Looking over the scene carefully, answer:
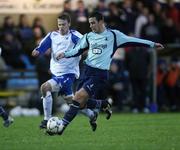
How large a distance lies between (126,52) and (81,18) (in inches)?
76.3

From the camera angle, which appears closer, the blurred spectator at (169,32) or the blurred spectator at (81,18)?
the blurred spectator at (81,18)

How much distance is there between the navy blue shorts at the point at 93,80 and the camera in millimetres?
14305

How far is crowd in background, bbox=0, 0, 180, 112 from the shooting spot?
79.6ft

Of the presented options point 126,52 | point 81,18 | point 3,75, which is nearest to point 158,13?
point 126,52

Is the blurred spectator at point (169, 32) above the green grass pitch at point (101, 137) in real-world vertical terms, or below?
below

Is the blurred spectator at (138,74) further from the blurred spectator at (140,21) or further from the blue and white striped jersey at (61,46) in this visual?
the blue and white striped jersey at (61,46)

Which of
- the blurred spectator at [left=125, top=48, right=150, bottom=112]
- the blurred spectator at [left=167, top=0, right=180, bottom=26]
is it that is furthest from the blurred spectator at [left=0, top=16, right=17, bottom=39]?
the blurred spectator at [left=167, top=0, right=180, bottom=26]

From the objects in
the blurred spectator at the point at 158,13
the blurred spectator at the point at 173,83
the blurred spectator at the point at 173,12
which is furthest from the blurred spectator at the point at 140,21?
the blurred spectator at the point at 173,83

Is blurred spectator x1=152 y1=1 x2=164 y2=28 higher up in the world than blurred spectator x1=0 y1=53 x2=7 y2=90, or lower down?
higher up

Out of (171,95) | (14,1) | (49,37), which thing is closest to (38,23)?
(14,1)

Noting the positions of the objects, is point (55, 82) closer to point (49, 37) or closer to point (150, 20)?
point (49, 37)

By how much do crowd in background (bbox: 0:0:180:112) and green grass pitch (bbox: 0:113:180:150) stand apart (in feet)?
20.3

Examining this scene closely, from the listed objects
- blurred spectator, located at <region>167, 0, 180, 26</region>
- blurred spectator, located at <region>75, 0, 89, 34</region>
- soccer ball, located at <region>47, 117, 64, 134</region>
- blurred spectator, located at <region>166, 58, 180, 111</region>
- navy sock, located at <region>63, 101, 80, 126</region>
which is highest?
navy sock, located at <region>63, 101, 80, 126</region>

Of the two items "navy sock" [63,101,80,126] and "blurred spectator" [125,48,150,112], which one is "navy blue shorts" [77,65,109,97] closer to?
"navy sock" [63,101,80,126]
